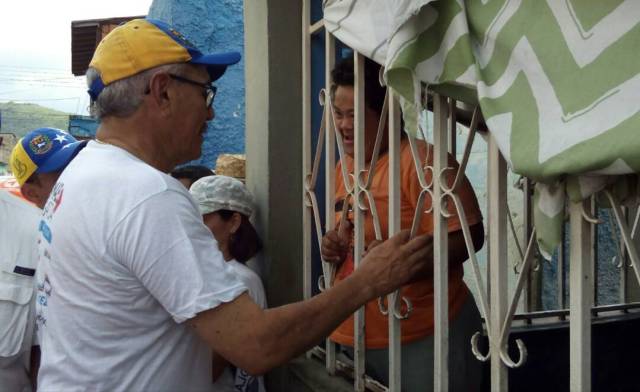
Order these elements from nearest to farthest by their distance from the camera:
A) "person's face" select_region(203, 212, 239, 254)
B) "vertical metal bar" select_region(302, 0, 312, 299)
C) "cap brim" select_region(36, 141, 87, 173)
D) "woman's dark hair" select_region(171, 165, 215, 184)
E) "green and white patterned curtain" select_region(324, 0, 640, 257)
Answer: "green and white patterned curtain" select_region(324, 0, 640, 257) < "vertical metal bar" select_region(302, 0, 312, 299) < "person's face" select_region(203, 212, 239, 254) < "cap brim" select_region(36, 141, 87, 173) < "woman's dark hair" select_region(171, 165, 215, 184)

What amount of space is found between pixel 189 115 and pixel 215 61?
0.63 ft

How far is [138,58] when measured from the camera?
5.49ft

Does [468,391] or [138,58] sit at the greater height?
[138,58]

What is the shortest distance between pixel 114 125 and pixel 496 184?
1.06 metres

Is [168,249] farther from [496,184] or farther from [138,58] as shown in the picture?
[496,184]

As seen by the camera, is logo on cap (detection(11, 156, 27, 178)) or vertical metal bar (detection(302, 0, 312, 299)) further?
logo on cap (detection(11, 156, 27, 178))

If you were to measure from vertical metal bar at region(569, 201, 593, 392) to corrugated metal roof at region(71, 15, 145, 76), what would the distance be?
12.8m

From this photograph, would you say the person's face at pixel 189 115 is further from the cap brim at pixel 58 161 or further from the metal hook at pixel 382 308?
the cap brim at pixel 58 161

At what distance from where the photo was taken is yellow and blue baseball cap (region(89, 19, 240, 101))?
65.9 inches

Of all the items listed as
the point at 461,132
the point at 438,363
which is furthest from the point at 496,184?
the point at 461,132

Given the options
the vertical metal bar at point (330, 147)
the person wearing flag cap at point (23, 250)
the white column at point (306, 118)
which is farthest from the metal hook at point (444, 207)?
the person wearing flag cap at point (23, 250)

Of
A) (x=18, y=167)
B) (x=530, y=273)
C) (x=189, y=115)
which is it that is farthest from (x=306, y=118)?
(x=530, y=273)

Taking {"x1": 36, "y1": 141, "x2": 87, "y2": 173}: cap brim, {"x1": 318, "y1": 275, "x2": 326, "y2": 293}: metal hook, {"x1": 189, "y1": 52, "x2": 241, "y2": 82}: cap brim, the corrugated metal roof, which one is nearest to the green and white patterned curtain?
{"x1": 189, "y1": 52, "x2": 241, "y2": 82}: cap brim

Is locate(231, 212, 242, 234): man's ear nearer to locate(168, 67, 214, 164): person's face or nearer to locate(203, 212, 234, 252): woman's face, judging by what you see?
locate(203, 212, 234, 252): woman's face
